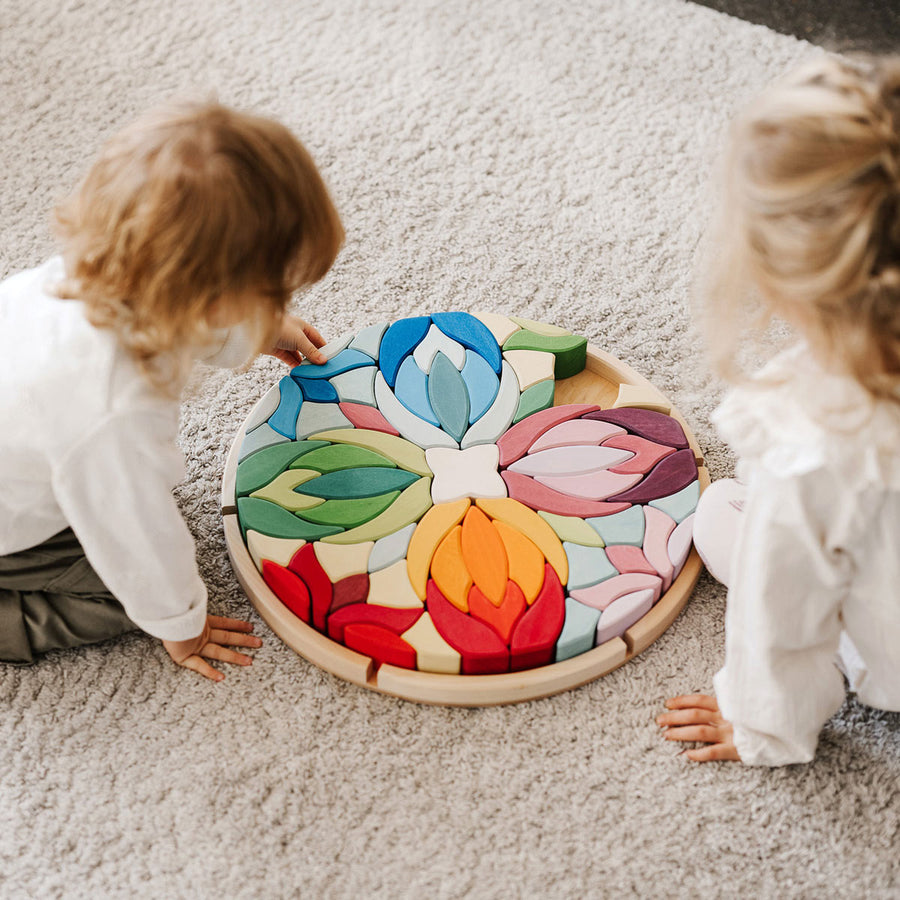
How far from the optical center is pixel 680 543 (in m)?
1.02

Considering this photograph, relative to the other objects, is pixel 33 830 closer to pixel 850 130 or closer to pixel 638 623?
pixel 638 623

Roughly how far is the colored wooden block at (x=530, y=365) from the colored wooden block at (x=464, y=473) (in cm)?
11

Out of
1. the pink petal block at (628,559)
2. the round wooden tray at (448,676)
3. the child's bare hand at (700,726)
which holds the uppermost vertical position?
the pink petal block at (628,559)

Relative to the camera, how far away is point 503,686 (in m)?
0.96

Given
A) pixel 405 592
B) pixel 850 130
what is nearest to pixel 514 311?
pixel 405 592

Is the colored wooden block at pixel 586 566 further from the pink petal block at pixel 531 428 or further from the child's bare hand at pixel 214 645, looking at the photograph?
the child's bare hand at pixel 214 645

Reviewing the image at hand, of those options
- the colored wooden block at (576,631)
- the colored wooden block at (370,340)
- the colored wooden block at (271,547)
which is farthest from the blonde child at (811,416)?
the colored wooden block at (370,340)

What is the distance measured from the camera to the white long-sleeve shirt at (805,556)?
28.2 inches

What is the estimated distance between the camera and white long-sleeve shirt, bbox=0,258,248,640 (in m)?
0.83

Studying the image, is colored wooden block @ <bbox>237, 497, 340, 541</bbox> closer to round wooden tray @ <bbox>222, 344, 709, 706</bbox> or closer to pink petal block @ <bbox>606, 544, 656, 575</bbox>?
round wooden tray @ <bbox>222, 344, 709, 706</bbox>

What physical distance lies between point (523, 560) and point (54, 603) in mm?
487

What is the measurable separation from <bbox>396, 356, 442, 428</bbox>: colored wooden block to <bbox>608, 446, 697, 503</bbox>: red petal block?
0.78 ft

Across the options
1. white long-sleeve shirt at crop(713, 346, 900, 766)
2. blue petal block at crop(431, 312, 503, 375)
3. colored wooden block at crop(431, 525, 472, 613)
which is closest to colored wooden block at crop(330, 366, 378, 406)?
blue petal block at crop(431, 312, 503, 375)

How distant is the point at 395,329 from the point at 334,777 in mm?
549
